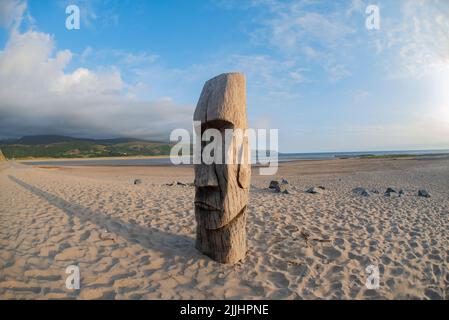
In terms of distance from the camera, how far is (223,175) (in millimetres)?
3793

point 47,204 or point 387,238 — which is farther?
point 47,204

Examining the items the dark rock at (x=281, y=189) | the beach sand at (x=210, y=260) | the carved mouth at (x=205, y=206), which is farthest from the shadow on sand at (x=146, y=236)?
the dark rock at (x=281, y=189)

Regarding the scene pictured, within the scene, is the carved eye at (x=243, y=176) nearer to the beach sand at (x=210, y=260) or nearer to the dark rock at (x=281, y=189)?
the beach sand at (x=210, y=260)

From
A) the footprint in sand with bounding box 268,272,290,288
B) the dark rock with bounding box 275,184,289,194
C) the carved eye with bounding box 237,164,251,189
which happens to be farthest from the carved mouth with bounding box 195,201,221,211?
the dark rock with bounding box 275,184,289,194

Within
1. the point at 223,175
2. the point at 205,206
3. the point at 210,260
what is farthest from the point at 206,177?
the point at 210,260

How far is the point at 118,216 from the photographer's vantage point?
655 cm

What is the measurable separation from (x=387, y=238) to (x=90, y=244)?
240 inches

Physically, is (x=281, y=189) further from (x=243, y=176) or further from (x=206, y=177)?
(x=206, y=177)

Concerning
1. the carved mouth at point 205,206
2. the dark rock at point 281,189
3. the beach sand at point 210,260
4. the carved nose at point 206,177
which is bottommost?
the beach sand at point 210,260

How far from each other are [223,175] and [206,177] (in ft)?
0.89

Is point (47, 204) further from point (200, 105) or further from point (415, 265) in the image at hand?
point (415, 265)

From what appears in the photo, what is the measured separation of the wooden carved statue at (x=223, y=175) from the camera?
12.4 feet
